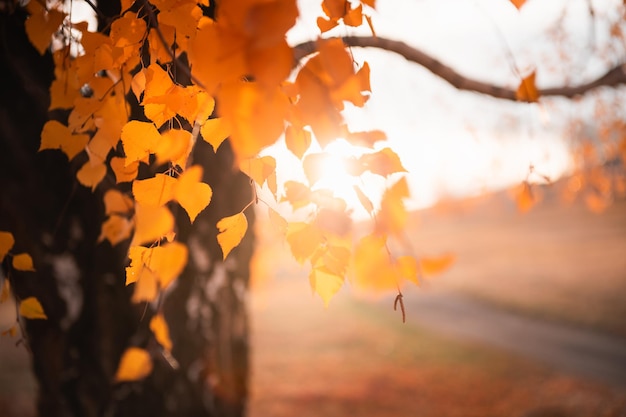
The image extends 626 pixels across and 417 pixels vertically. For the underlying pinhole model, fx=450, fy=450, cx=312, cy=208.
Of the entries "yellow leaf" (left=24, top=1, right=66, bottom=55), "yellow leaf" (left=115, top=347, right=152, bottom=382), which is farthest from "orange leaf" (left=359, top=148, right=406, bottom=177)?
"yellow leaf" (left=24, top=1, right=66, bottom=55)

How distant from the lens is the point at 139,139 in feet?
3.48

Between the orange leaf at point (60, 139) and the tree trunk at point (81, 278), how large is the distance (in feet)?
2.94

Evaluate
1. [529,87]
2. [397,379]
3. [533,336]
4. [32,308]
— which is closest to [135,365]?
[32,308]

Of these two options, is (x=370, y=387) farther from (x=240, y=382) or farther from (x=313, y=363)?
(x=240, y=382)

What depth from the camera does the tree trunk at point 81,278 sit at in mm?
2217

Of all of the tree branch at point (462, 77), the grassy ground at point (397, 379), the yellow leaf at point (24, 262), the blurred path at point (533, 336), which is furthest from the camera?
the blurred path at point (533, 336)

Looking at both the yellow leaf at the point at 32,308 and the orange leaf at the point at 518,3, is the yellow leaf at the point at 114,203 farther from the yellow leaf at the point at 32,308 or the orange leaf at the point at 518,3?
the orange leaf at the point at 518,3

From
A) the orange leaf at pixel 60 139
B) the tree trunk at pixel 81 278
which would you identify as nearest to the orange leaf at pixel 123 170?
the orange leaf at pixel 60 139

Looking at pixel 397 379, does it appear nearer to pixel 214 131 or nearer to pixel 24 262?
pixel 24 262

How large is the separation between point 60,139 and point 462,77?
5.86 feet

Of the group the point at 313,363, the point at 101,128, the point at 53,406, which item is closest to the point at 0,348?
the point at 313,363

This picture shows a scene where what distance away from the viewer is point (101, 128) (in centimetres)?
123

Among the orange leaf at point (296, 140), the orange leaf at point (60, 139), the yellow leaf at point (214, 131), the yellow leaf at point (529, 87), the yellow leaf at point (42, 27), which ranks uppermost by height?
the yellow leaf at point (42, 27)

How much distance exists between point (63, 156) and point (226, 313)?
1.20 m
